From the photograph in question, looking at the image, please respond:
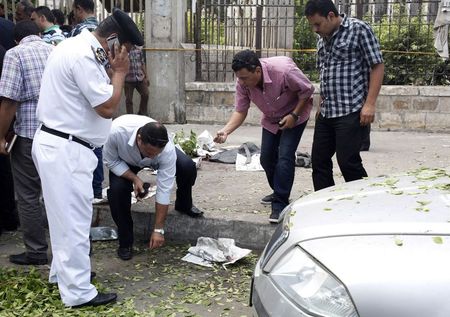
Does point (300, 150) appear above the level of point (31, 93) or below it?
below

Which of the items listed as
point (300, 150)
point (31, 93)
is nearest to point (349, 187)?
point (31, 93)

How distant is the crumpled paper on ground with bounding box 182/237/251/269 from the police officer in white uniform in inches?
43.4

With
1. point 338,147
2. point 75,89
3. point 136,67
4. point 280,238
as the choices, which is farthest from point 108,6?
point 280,238

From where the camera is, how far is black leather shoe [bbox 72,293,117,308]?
142 inches

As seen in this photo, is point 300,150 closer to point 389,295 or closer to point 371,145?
point 371,145

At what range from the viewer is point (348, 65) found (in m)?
4.49

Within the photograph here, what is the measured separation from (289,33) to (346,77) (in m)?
6.28

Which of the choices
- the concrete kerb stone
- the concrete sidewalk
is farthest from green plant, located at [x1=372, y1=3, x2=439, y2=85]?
the concrete kerb stone

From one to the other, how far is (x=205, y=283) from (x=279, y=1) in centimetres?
755

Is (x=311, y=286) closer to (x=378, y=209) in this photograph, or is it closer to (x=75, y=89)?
(x=378, y=209)

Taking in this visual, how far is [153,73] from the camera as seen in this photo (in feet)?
32.1

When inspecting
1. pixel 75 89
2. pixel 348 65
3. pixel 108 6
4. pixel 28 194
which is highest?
pixel 108 6

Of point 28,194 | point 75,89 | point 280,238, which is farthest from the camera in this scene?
point 28,194

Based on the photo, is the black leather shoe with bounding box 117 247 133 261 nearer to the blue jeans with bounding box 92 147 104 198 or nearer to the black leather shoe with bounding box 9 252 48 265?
the black leather shoe with bounding box 9 252 48 265
